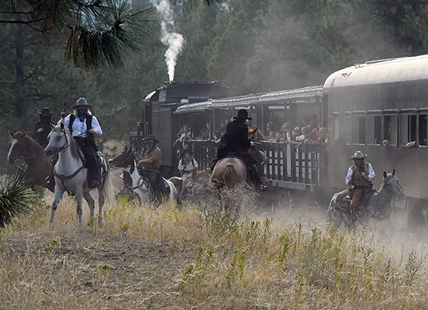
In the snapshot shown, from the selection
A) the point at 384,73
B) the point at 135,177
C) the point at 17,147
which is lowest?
the point at 135,177

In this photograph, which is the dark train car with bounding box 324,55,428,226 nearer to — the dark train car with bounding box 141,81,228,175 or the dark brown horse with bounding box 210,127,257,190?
the dark brown horse with bounding box 210,127,257,190

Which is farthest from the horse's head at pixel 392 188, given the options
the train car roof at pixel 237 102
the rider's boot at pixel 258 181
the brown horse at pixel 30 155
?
the train car roof at pixel 237 102

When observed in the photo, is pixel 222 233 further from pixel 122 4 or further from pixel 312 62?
pixel 312 62

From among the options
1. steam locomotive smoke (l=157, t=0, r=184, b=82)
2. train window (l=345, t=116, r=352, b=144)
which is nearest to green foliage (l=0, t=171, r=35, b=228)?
train window (l=345, t=116, r=352, b=144)

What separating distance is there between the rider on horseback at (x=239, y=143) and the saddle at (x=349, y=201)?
1.45m

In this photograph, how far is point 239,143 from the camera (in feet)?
54.7

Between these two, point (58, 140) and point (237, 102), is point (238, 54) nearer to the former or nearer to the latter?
point (237, 102)

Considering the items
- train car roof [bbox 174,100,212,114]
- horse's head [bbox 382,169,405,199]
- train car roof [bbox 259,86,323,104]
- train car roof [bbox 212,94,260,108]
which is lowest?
horse's head [bbox 382,169,405,199]

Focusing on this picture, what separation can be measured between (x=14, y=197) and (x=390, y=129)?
11426 mm

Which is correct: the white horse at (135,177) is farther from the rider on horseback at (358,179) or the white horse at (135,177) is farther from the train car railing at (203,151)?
the train car railing at (203,151)

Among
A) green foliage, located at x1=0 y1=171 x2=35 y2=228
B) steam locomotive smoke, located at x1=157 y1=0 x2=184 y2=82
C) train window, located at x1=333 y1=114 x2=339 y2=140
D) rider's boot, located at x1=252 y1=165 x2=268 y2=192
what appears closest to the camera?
green foliage, located at x1=0 y1=171 x2=35 y2=228

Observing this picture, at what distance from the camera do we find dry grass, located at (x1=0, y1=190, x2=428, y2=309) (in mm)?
8602

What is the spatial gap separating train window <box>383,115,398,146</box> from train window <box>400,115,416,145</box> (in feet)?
0.84

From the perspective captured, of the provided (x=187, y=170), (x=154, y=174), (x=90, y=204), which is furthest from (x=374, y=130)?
(x=90, y=204)
